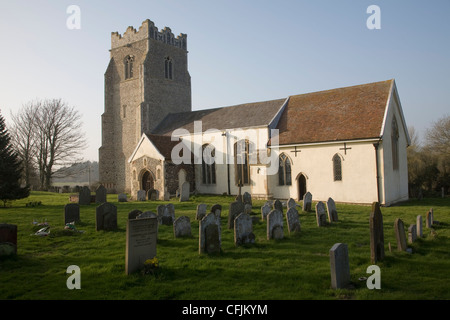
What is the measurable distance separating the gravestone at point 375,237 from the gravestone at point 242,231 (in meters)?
3.29

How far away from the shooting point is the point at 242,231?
953 cm

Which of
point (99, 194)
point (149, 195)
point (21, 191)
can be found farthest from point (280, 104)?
point (21, 191)

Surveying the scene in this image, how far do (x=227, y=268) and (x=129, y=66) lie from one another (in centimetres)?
3142

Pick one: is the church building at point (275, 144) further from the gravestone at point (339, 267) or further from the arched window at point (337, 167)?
the gravestone at point (339, 267)

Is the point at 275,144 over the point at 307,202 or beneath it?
over

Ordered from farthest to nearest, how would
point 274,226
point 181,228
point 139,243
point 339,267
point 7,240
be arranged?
point 181,228
point 274,226
point 7,240
point 139,243
point 339,267

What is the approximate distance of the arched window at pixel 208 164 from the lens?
24.6 meters

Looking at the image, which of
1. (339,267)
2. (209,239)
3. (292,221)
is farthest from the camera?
(292,221)

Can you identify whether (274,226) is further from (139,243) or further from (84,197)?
(84,197)

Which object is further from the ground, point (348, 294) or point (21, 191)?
point (21, 191)

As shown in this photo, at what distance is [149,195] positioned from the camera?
75.4 ft

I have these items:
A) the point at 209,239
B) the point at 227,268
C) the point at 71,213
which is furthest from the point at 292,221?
the point at 71,213
